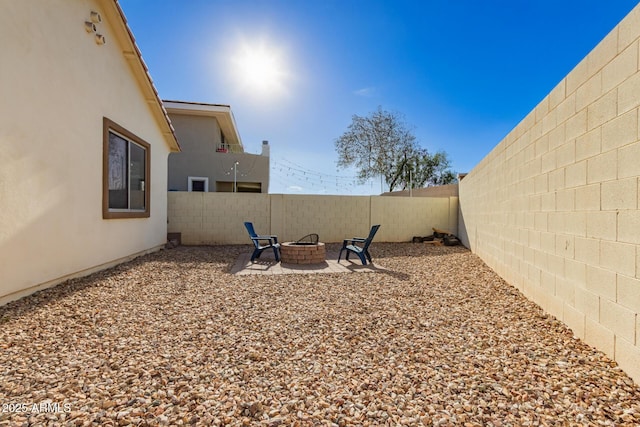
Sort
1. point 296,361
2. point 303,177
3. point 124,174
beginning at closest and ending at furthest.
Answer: point 296,361
point 124,174
point 303,177

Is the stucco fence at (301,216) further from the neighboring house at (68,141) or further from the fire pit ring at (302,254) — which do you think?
the fire pit ring at (302,254)

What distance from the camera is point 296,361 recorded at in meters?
2.21

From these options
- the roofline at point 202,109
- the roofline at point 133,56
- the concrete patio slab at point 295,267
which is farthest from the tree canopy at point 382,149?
the concrete patio slab at point 295,267

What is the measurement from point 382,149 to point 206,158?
11.6m

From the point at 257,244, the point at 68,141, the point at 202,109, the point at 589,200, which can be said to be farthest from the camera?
the point at 202,109

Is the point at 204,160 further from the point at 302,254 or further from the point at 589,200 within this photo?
the point at 589,200

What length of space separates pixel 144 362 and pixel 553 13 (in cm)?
936

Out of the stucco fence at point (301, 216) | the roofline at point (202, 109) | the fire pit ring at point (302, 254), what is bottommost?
the fire pit ring at point (302, 254)

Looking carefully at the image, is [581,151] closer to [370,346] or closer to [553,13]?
[370,346]

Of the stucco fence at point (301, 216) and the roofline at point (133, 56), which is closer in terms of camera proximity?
the roofline at point (133, 56)

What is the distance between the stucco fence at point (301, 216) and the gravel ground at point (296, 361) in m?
5.05

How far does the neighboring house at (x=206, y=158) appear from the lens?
1295 cm

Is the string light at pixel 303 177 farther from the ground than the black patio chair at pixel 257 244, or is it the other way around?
the string light at pixel 303 177

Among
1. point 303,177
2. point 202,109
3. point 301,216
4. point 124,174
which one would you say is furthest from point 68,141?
point 303,177
